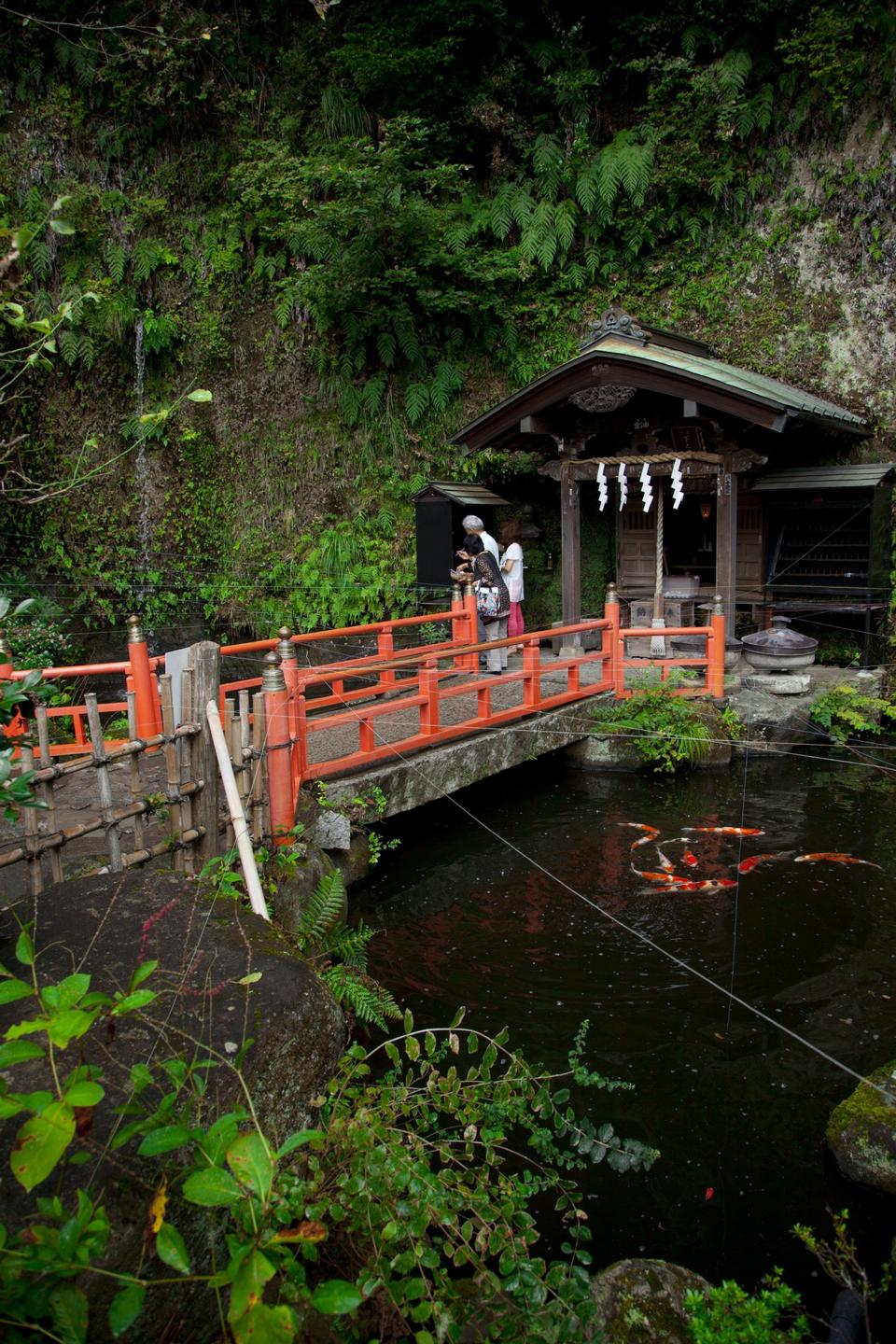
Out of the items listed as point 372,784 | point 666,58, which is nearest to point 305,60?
point 666,58

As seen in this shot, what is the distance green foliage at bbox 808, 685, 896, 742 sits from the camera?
11.8m

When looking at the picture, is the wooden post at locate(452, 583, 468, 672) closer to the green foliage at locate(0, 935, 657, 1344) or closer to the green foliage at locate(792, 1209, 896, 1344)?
the green foliage at locate(0, 935, 657, 1344)

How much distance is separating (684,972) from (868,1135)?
2.04 metres

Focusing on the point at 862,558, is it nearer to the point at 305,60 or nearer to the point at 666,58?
the point at 666,58

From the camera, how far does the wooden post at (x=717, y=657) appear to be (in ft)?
37.5

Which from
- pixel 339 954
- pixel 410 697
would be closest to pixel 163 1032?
pixel 339 954

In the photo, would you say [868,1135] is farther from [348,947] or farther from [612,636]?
[612,636]

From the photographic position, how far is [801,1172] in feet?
15.8

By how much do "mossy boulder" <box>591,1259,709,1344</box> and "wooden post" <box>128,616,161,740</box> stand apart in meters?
5.03

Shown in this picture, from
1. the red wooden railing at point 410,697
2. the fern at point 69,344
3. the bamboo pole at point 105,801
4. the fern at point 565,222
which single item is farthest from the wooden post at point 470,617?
the fern at point 69,344

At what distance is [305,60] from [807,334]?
1158 centimetres

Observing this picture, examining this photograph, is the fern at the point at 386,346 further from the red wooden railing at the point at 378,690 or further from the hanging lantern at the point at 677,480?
the red wooden railing at the point at 378,690

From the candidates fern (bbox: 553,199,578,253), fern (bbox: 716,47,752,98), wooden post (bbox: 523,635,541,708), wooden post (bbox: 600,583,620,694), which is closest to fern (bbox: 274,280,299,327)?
fern (bbox: 553,199,578,253)

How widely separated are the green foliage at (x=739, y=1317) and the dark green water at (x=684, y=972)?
2.35ft
